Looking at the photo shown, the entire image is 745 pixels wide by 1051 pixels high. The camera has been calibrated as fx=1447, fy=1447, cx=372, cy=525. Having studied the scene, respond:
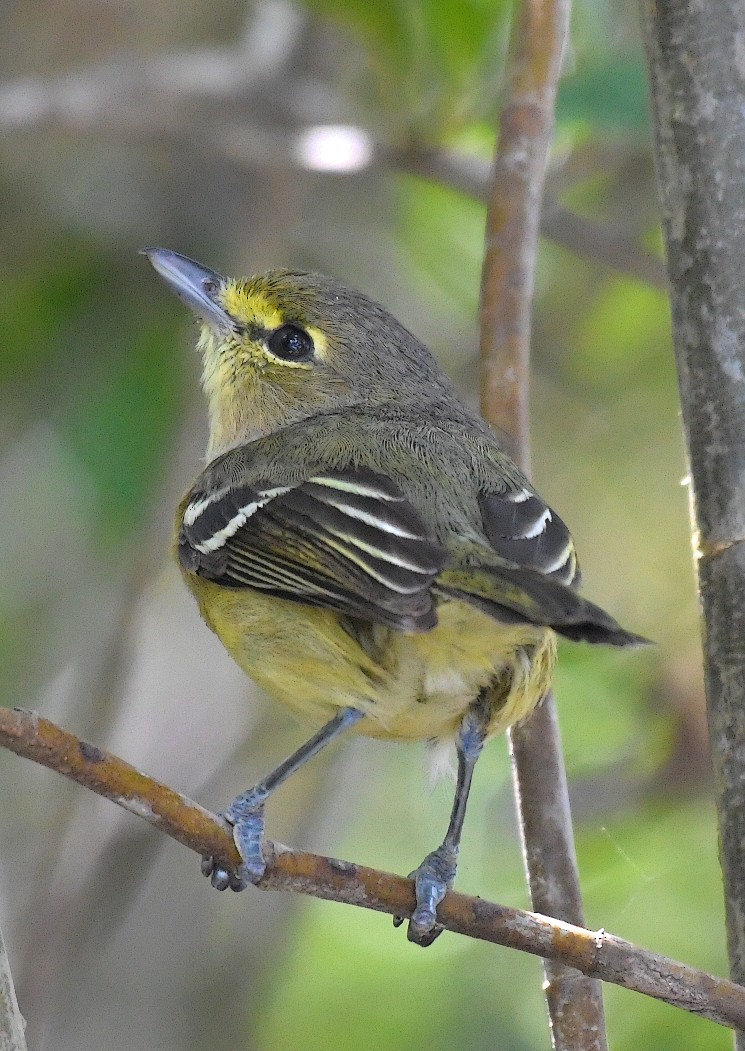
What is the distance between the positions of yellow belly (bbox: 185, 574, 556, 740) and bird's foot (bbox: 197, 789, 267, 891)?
11.2 inches

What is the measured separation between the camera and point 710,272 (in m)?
2.47

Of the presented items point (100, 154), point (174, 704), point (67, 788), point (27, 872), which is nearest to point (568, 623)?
point (67, 788)

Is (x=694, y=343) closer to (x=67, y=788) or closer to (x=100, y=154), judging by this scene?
(x=67, y=788)

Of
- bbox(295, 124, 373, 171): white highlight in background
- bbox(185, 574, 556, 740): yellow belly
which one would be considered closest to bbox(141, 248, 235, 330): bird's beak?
bbox(295, 124, 373, 171): white highlight in background

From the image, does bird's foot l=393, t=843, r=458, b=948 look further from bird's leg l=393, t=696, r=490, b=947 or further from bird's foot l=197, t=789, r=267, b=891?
bird's foot l=197, t=789, r=267, b=891

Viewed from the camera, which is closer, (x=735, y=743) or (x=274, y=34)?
(x=735, y=743)

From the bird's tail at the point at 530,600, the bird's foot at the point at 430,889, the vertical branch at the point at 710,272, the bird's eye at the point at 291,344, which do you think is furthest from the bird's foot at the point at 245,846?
the bird's eye at the point at 291,344

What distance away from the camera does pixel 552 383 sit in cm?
557

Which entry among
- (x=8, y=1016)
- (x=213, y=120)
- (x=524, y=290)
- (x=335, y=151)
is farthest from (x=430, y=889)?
(x=213, y=120)

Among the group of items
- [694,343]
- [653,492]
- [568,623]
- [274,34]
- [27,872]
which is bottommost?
[27,872]

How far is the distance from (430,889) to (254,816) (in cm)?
35

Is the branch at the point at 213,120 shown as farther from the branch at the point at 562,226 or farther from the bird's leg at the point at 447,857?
the bird's leg at the point at 447,857

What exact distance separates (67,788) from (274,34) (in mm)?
2790

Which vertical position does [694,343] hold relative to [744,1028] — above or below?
above
